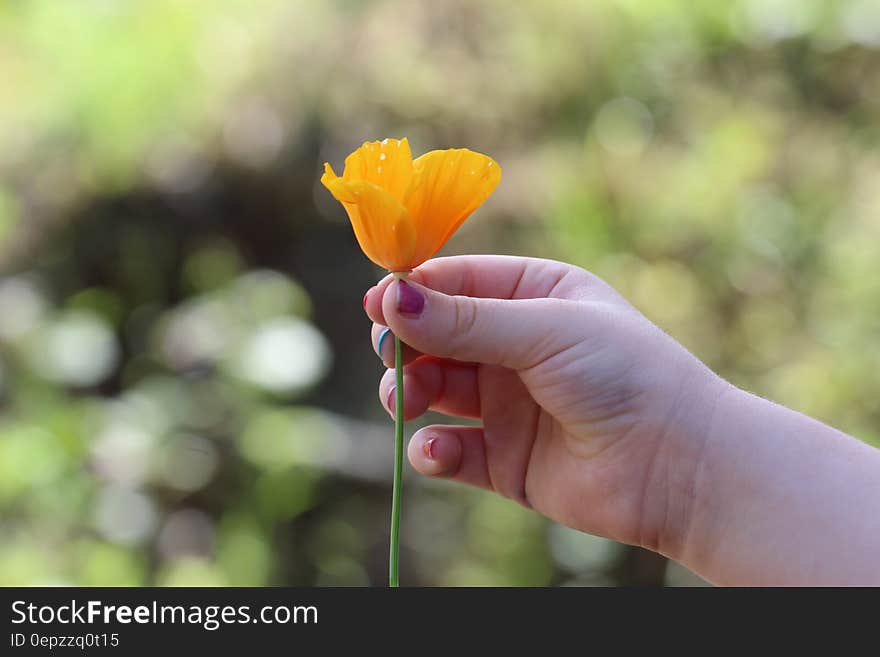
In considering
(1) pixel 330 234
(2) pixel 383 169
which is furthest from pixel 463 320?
(1) pixel 330 234

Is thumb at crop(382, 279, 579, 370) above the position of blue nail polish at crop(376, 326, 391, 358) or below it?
below

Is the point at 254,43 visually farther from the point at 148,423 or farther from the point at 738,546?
the point at 738,546

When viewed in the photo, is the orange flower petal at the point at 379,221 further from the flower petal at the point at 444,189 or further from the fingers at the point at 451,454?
the fingers at the point at 451,454

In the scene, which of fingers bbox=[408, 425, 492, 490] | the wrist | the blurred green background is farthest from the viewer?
the blurred green background

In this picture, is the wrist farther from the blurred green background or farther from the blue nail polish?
the blurred green background

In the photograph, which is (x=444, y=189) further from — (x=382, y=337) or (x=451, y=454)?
(x=451, y=454)

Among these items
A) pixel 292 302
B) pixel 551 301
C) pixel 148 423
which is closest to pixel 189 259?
pixel 292 302

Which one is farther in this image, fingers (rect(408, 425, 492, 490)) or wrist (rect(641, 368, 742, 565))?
fingers (rect(408, 425, 492, 490))

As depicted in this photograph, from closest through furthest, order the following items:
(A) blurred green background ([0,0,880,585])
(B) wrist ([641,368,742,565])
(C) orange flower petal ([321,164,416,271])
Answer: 1. (C) orange flower petal ([321,164,416,271])
2. (B) wrist ([641,368,742,565])
3. (A) blurred green background ([0,0,880,585])

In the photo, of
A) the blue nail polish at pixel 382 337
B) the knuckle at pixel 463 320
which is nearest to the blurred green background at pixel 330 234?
the blue nail polish at pixel 382 337

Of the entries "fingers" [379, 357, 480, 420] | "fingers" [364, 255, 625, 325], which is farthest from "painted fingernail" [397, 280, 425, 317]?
"fingers" [379, 357, 480, 420]
